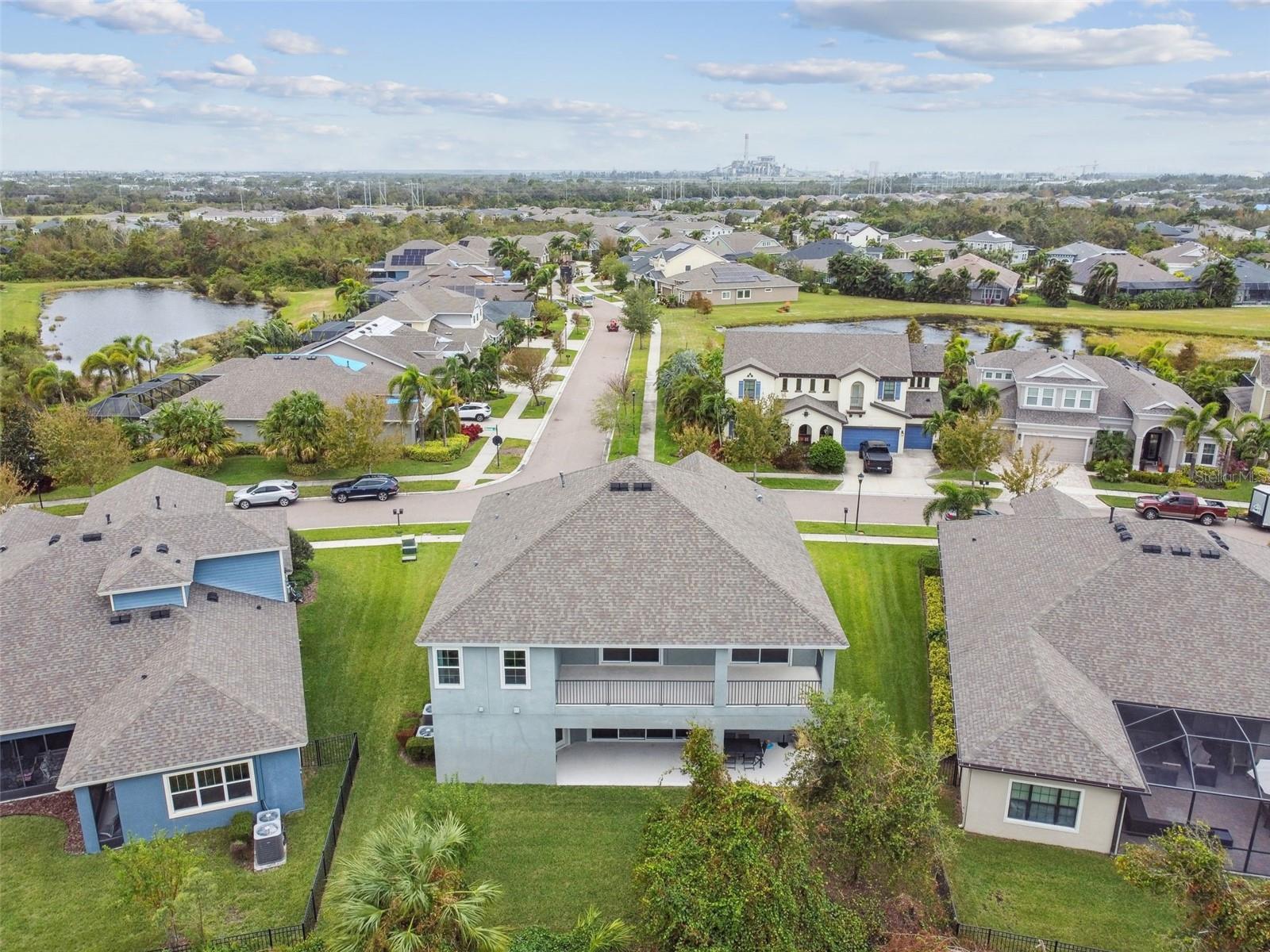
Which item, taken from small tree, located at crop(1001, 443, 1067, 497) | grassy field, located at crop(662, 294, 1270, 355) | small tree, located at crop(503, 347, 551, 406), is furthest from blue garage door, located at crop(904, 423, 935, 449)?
grassy field, located at crop(662, 294, 1270, 355)

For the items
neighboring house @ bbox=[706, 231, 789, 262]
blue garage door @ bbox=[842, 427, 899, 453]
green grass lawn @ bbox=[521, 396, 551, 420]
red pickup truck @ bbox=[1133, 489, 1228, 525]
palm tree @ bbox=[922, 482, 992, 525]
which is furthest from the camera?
neighboring house @ bbox=[706, 231, 789, 262]

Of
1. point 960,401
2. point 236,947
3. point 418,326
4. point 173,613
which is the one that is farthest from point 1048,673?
point 418,326

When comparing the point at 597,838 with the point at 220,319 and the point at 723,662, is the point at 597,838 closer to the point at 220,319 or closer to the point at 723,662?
the point at 723,662

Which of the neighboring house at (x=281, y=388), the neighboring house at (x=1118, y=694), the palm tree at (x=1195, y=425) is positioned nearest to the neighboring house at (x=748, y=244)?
the neighboring house at (x=281, y=388)

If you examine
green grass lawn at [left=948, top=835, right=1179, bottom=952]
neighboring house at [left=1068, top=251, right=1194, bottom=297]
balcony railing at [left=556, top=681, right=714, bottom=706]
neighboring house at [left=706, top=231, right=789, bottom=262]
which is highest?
neighboring house at [left=706, top=231, right=789, bottom=262]

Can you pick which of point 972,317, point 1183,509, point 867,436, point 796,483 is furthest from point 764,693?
point 972,317

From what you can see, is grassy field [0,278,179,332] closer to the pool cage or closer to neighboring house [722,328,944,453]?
neighboring house [722,328,944,453]
